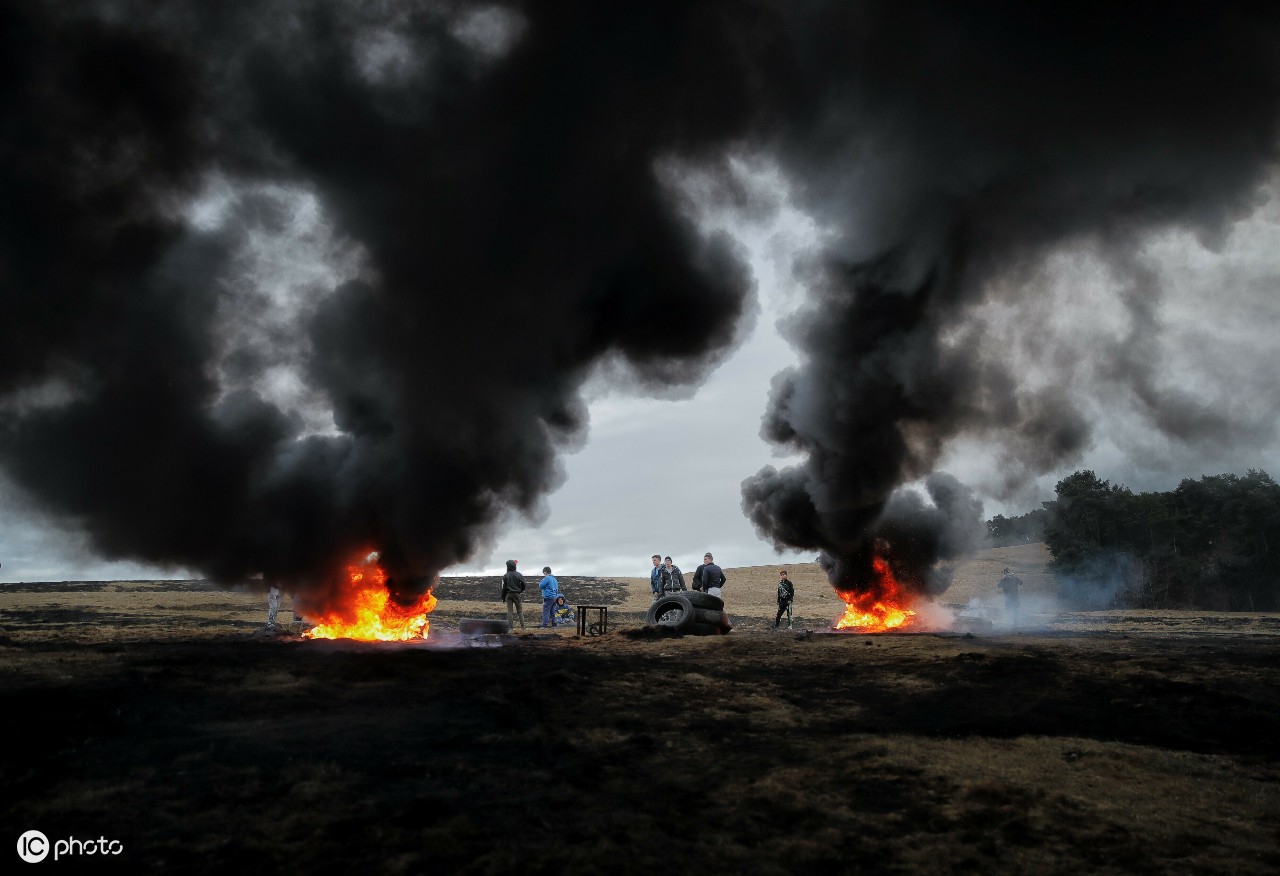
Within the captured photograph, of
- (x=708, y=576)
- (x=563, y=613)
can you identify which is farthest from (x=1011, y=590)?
(x=563, y=613)

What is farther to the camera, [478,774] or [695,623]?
[695,623]

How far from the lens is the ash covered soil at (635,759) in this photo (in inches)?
279

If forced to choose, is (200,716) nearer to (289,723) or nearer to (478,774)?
(289,723)

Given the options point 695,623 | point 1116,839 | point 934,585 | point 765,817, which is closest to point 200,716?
point 765,817

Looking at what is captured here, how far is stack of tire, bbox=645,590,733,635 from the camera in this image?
2459 cm

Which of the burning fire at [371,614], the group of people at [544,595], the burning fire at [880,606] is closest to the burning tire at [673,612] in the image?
the group of people at [544,595]

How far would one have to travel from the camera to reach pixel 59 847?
667 centimetres

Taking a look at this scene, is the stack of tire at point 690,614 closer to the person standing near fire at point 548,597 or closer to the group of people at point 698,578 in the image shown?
the group of people at point 698,578

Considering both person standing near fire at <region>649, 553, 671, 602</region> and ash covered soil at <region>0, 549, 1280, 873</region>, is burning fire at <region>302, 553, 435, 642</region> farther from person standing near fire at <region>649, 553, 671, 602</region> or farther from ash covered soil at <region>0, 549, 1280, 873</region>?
person standing near fire at <region>649, 553, 671, 602</region>

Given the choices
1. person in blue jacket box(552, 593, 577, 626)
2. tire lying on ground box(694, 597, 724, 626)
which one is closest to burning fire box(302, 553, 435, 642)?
tire lying on ground box(694, 597, 724, 626)

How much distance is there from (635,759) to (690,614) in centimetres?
1486

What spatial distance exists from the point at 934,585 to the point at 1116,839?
26.5 m

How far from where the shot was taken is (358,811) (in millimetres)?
7598

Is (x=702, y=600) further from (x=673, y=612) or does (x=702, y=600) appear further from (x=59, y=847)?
(x=59, y=847)
